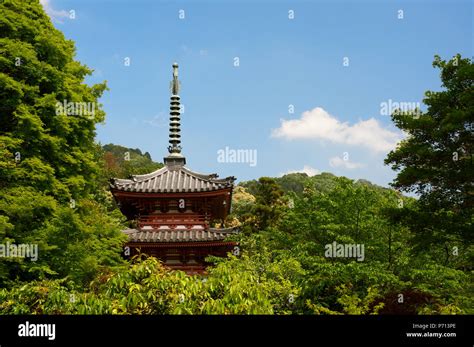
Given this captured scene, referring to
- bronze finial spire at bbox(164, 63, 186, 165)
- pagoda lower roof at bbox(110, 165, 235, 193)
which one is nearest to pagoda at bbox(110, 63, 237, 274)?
pagoda lower roof at bbox(110, 165, 235, 193)

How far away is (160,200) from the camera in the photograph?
22453mm

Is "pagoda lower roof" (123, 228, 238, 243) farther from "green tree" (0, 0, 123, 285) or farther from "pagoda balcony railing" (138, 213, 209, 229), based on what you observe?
"green tree" (0, 0, 123, 285)

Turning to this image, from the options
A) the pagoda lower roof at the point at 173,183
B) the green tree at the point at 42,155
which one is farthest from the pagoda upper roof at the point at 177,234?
the green tree at the point at 42,155

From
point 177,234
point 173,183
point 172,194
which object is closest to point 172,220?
point 177,234

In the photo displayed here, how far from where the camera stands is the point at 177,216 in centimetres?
2256

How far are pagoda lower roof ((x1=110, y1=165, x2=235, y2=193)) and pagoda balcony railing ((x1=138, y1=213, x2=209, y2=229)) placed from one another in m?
1.34

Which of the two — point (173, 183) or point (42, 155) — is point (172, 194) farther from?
point (42, 155)

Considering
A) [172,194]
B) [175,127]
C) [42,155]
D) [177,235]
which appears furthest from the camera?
[175,127]

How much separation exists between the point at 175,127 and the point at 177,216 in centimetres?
761

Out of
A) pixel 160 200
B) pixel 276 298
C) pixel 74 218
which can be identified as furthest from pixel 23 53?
pixel 276 298

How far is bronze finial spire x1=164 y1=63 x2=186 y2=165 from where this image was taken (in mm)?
25406
